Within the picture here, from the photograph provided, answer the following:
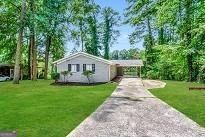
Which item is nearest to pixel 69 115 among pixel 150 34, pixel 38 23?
pixel 38 23

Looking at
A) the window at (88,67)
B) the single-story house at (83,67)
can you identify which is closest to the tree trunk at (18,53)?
the single-story house at (83,67)

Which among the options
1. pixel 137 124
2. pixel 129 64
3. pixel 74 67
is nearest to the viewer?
pixel 137 124

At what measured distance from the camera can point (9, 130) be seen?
11.9 metres

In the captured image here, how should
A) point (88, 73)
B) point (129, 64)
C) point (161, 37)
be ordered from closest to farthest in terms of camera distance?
point (88, 73) < point (129, 64) < point (161, 37)

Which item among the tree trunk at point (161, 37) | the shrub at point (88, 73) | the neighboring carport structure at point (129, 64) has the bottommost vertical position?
the shrub at point (88, 73)

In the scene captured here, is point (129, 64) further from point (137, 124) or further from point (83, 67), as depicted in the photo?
point (137, 124)

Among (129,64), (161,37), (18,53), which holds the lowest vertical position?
(129,64)

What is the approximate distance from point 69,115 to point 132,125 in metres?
3.88

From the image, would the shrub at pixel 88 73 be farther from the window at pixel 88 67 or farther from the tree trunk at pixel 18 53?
the tree trunk at pixel 18 53

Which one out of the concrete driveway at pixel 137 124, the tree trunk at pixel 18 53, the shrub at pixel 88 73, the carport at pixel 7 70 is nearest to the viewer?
the concrete driveway at pixel 137 124

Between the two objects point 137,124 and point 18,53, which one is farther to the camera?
point 18,53

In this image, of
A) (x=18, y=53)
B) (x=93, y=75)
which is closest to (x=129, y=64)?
(x=93, y=75)

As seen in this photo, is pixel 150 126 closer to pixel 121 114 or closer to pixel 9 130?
pixel 121 114

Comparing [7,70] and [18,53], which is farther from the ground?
[18,53]
